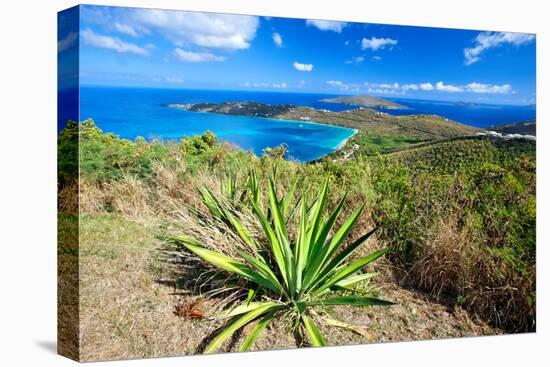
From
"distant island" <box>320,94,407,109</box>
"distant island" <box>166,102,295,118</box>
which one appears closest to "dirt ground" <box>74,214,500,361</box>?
"distant island" <box>166,102,295,118</box>

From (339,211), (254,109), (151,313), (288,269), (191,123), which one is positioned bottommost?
(151,313)

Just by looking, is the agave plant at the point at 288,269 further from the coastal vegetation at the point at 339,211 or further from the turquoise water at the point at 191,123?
the turquoise water at the point at 191,123

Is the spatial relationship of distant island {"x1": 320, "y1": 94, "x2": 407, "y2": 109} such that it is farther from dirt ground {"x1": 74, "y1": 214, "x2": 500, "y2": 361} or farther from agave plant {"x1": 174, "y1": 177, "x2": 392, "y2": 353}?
dirt ground {"x1": 74, "y1": 214, "x2": 500, "y2": 361}

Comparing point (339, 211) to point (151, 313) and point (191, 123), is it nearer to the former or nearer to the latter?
point (191, 123)

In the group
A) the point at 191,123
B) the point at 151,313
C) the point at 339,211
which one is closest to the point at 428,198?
the point at 339,211

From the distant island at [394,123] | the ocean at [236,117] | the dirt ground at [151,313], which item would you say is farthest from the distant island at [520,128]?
the dirt ground at [151,313]

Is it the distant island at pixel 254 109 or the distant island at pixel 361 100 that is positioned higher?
the distant island at pixel 361 100
